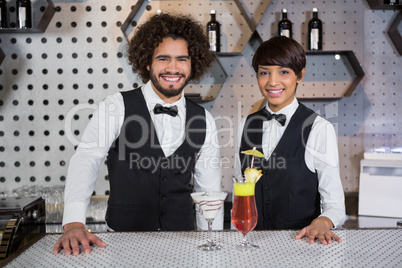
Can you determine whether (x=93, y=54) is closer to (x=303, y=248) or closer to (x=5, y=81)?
(x=5, y=81)

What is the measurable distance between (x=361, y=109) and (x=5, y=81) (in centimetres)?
295

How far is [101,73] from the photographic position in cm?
366

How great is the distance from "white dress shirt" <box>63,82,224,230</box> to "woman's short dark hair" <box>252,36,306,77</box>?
482 mm

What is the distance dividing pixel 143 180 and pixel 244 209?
0.78 metres

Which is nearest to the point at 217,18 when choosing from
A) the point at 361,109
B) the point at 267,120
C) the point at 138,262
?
the point at 361,109

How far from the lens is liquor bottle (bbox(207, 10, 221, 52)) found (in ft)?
11.6

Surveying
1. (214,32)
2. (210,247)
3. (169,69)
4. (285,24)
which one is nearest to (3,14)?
(214,32)

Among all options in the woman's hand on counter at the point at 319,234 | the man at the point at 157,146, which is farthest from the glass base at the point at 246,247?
the man at the point at 157,146

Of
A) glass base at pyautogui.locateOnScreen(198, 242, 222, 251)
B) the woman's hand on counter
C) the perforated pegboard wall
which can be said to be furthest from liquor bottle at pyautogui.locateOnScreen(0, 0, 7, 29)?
the woman's hand on counter

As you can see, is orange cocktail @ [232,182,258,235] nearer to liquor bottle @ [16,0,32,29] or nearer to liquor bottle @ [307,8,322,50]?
liquor bottle @ [307,8,322,50]

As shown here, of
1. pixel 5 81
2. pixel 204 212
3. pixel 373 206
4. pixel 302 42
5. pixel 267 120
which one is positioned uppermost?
pixel 302 42

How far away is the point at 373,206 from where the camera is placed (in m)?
3.34

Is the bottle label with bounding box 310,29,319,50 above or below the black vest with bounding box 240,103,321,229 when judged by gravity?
above

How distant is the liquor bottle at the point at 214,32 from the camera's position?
11.6 ft
